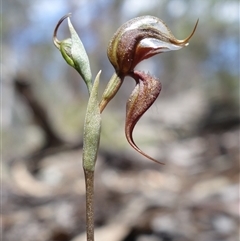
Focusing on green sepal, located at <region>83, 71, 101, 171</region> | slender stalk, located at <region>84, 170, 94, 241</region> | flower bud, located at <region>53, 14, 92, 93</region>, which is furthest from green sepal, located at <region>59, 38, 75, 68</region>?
slender stalk, located at <region>84, 170, 94, 241</region>

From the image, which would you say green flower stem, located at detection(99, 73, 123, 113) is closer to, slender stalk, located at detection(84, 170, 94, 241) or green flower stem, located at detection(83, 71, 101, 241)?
green flower stem, located at detection(83, 71, 101, 241)

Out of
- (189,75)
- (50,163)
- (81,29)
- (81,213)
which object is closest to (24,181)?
(50,163)

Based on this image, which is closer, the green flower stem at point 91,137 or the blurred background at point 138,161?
the green flower stem at point 91,137

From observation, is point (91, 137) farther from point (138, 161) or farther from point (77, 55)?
point (138, 161)

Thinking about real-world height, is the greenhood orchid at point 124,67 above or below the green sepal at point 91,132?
above

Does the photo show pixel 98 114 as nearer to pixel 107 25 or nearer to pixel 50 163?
pixel 50 163

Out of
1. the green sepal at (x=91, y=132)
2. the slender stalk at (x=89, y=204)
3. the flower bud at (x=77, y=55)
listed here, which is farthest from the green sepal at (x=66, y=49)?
the slender stalk at (x=89, y=204)

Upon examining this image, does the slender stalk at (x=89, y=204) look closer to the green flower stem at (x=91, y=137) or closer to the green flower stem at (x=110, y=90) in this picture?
the green flower stem at (x=91, y=137)
